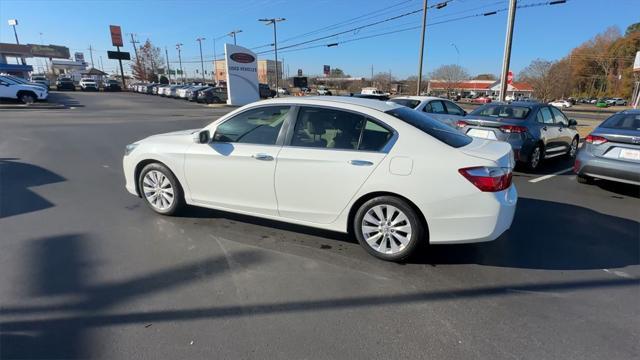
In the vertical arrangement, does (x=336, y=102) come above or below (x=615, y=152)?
above

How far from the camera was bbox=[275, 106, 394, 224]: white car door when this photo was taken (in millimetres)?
3479

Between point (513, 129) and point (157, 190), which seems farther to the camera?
point (513, 129)

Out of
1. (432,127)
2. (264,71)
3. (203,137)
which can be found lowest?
(203,137)

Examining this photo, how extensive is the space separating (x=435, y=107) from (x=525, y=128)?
137 inches

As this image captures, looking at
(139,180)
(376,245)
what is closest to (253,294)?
(376,245)

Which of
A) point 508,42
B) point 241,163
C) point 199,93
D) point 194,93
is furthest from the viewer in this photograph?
point 194,93

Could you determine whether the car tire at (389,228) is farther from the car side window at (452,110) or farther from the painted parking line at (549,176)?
the car side window at (452,110)

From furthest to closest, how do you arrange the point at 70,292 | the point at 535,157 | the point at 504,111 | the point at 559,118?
the point at 559,118, the point at 504,111, the point at 535,157, the point at 70,292

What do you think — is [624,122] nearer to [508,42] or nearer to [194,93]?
[508,42]

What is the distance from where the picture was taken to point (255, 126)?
4.09m

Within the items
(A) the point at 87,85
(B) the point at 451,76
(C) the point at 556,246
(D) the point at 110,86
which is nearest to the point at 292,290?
(C) the point at 556,246

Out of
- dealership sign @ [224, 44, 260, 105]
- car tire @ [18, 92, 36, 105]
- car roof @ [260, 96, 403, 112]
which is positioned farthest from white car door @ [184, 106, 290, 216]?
dealership sign @ [224, 44, 260, 105]

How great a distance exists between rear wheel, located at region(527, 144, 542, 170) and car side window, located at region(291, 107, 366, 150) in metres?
5.50

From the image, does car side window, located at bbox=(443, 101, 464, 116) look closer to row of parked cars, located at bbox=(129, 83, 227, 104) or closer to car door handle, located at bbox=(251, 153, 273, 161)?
car door handle, located at bbox=(251, 153, 273, 161)
